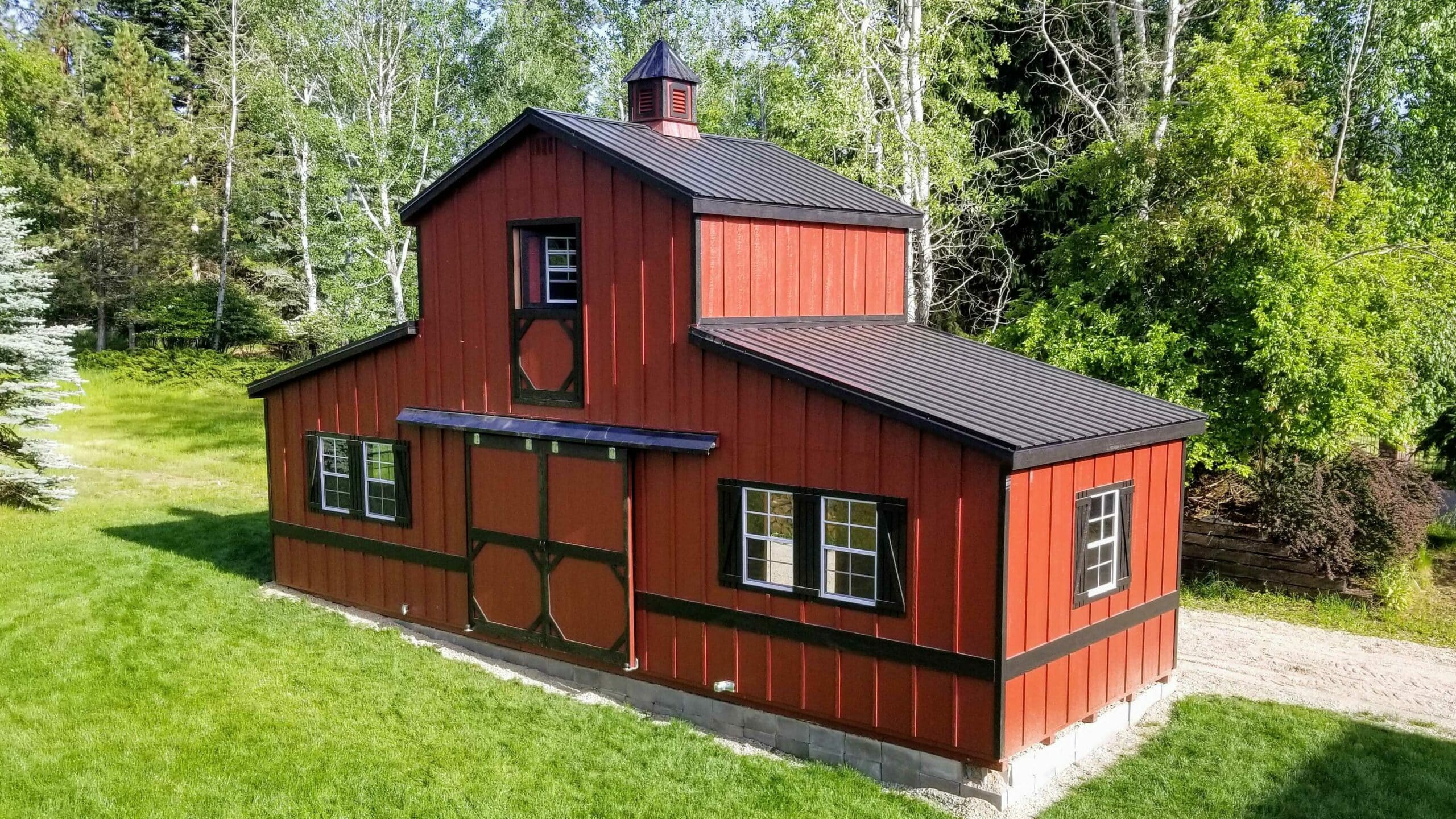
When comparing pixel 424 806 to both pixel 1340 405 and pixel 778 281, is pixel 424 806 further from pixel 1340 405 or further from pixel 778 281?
pixel 1340 405

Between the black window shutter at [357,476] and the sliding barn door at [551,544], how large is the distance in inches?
87.0

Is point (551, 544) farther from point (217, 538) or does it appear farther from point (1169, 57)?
point (1169, 57)

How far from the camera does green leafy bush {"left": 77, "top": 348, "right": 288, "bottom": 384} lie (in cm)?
3584

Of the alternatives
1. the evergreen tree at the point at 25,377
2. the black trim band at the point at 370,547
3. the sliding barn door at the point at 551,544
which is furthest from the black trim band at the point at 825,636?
the evergreen tree at the point at 25,377

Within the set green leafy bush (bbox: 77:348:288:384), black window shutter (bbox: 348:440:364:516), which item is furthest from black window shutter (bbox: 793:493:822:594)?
green leafy bush (bbox: 77:348:288:384)

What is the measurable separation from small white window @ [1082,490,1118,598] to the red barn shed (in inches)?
2.7

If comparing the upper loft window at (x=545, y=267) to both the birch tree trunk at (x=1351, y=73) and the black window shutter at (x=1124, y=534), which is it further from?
the birch tree trunk at (x=1351, y=73)

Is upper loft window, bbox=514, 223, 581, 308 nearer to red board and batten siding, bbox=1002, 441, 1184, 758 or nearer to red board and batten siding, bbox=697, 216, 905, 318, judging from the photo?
red board and batten siding, bbox=697, 216, 905, 318

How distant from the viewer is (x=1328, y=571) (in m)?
15.6

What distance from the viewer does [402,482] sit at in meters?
14.3

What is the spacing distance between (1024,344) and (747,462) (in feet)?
27.6

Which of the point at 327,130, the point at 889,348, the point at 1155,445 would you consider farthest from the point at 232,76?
the point at 1155,445

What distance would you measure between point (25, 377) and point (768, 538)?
16091 mm

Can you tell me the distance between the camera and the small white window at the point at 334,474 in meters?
15.2
